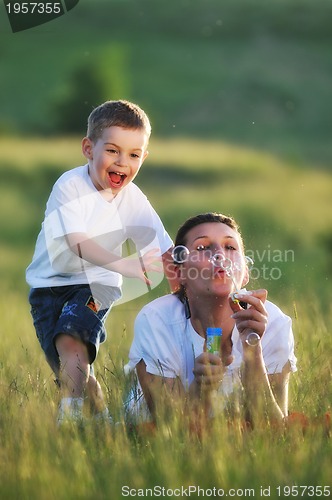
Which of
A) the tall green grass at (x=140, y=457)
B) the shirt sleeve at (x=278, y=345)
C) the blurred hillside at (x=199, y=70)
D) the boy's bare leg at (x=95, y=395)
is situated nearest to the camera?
the tall green grass at (x=140, y=457)

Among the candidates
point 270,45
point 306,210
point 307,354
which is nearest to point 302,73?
point 270,45

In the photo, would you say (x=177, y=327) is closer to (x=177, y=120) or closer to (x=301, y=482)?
(x=301, y=482)

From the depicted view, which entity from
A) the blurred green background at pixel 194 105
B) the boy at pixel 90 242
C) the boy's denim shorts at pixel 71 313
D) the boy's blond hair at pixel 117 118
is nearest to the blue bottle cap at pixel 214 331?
the boy at pixel 90 242

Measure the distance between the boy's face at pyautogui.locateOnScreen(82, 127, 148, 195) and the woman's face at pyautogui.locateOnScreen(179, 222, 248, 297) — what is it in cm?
55

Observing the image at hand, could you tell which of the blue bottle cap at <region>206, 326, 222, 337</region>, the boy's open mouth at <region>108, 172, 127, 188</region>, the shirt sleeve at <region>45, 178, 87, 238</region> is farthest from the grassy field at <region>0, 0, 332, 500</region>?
the boy's open mouth at <region>108, 172, 127, 188</region>

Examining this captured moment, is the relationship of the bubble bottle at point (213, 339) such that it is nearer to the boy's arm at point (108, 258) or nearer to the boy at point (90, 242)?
the boy's arm at point (108, 258)

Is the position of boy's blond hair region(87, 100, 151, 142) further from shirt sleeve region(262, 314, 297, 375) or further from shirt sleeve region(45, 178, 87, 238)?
shirt sleeve region(262, 314, 297, 375)

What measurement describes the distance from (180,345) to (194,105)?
24153 millimetres

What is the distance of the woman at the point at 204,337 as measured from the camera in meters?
3.25

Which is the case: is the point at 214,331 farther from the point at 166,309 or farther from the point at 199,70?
the point at 199,70

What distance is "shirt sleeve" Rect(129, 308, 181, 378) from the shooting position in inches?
137

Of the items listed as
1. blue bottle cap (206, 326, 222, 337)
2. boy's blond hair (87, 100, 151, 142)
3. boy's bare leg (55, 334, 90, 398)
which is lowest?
blue bottle cap (206, 326, 222, 337)

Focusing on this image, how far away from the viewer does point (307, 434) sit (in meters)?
3.16

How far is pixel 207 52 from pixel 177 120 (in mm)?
2533
